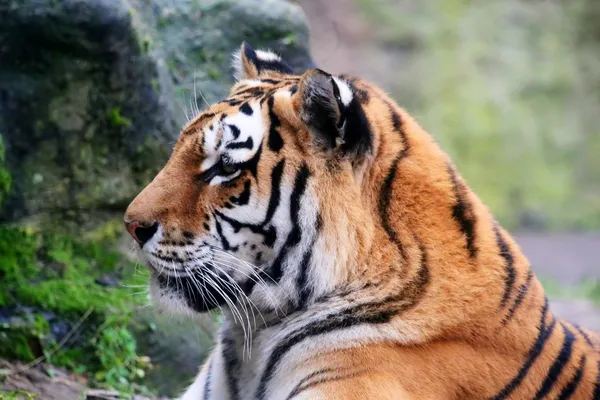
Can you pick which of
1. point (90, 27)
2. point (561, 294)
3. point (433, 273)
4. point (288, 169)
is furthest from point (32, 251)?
point (561, 294)

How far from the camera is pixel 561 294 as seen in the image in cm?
862

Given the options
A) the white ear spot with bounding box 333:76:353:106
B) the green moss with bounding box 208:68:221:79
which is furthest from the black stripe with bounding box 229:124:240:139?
the green moss with bounding box 208:68:221:79

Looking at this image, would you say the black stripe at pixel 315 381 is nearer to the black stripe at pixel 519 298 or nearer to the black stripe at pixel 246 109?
the black stripe at pixel 519 298

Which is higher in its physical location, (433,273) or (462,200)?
(462,200)

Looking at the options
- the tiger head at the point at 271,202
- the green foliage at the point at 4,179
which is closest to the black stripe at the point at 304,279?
the tiger head at the point at 271,202

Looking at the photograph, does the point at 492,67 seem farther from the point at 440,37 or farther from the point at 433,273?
the point at 433,273

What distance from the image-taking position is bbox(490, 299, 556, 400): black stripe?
9.46ft

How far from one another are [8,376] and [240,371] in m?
1.25

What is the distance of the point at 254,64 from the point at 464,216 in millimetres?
1098

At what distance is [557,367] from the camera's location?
9.80ft

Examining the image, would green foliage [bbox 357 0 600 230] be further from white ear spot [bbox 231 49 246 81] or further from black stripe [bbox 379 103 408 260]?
black stripe [bbox 379 103 408 260]

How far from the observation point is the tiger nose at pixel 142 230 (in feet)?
9.71

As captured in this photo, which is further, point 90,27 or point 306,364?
point 90,27

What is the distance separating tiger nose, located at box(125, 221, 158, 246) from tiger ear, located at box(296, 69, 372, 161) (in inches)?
25.3
